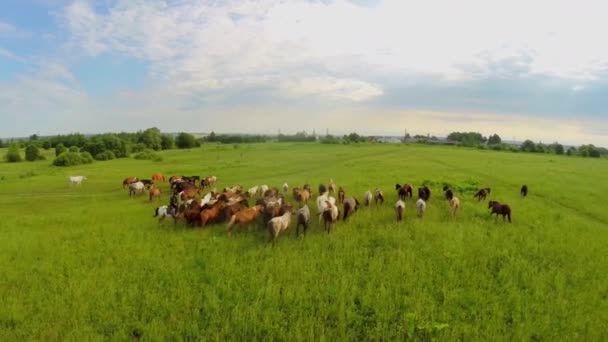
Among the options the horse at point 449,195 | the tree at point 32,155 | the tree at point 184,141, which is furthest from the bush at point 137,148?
the horse at point 449,195

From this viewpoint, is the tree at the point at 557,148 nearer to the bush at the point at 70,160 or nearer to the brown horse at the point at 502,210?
the brown horse at the point at 502,210

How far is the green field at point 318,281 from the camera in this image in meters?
8.55

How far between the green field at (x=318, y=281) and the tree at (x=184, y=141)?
89857mm

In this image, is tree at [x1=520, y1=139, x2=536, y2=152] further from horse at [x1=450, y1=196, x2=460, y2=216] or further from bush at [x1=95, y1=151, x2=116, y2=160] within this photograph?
bush at [x1=95, y1=151, x2=116, y2=160]

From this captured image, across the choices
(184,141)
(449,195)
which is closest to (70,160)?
(184,141)

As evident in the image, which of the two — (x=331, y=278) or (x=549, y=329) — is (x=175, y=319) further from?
(x=549, y=329)

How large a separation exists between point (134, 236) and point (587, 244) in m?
17.9

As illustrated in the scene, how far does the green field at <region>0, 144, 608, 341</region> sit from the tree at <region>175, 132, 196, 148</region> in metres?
89.9

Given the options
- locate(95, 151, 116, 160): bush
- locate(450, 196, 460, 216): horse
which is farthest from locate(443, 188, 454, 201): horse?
locate(95, 151, 116, 160): bush

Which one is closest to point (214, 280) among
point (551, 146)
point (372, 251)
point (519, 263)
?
point (372, 251)

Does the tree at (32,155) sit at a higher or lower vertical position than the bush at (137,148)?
lower

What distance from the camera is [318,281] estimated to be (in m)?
10.4

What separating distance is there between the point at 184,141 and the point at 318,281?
10073 cm

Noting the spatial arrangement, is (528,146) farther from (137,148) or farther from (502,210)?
(137,148)
